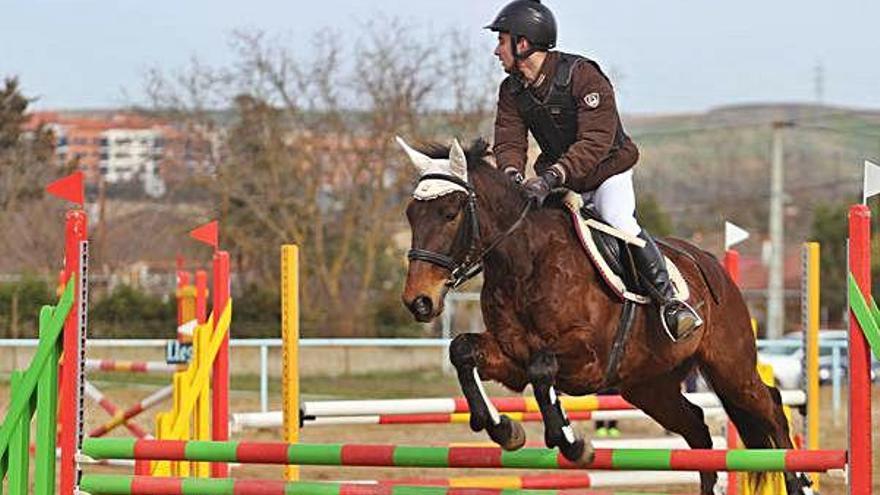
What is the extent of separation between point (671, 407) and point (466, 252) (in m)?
1.68

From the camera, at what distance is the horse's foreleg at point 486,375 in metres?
5.08

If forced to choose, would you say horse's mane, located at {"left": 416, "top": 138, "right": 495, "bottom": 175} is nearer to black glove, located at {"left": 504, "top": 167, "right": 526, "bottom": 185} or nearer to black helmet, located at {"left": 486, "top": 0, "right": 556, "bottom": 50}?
black glove, located at {"left": 504, "top": 167, "right": 526, "bottom": 185}

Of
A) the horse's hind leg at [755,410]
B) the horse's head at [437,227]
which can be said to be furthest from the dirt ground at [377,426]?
the horse's head at [437,227]

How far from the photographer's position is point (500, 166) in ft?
18.5

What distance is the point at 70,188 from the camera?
6.09m

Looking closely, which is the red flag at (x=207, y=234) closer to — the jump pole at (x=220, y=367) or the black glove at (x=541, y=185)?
the jump pole at (x=220, y=367)

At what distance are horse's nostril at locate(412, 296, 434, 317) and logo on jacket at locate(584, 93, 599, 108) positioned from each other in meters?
1.15

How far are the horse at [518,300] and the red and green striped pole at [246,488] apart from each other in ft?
0.86

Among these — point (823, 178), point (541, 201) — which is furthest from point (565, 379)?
point (823, 178)

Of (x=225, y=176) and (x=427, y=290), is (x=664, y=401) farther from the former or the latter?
(x=225, y=176)

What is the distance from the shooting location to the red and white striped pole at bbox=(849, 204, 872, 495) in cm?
478

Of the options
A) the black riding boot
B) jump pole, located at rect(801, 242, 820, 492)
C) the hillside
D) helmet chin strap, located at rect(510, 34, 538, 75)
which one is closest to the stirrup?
the black riding boot

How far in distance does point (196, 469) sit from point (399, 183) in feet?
56.8

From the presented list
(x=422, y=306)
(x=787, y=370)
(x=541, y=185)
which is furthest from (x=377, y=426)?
(x=422, y=306)
